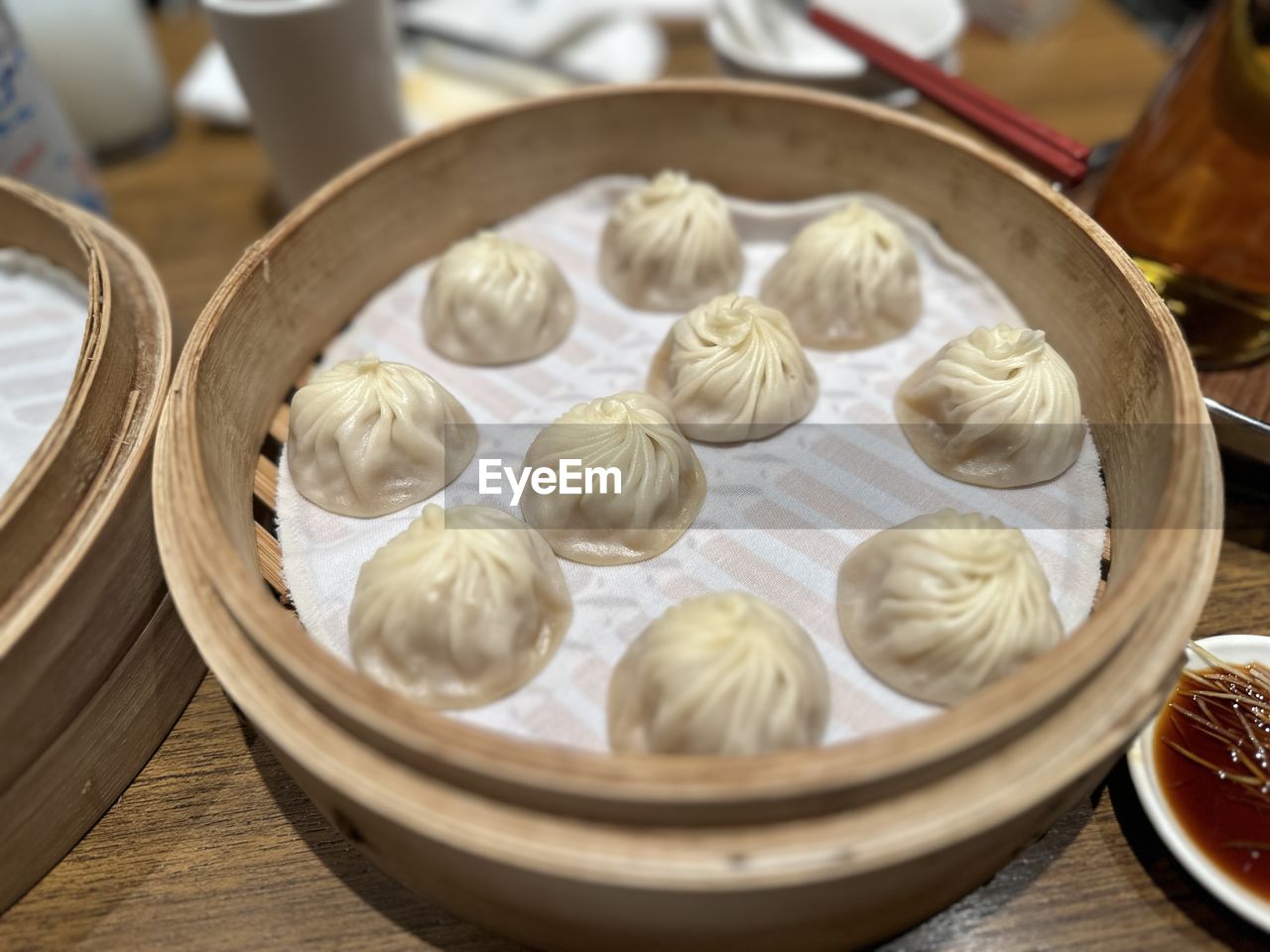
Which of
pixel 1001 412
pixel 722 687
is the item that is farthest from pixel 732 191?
pixel 722 687

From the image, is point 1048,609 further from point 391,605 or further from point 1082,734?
point 391,605

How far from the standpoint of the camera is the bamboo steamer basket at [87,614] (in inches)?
43.8

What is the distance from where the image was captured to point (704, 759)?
0.92 m

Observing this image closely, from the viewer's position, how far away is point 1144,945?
1161 millimetres

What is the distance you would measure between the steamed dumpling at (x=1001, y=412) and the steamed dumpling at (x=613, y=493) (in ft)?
1.53

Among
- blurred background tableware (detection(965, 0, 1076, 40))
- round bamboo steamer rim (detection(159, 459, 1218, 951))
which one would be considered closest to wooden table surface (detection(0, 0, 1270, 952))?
round bamboo steamer rim (detection(159, 459, 1218, 951))

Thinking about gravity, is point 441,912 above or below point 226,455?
below

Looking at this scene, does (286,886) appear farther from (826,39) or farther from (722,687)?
(826,39)

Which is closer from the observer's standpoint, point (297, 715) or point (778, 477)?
point (297, 715)

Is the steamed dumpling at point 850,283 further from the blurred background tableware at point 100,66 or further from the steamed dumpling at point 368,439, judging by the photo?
the blurred background tableware at point 100,66

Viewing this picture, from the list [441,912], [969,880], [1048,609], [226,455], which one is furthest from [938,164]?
[441,912]

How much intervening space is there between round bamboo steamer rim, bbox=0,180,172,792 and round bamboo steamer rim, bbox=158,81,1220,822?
127mm

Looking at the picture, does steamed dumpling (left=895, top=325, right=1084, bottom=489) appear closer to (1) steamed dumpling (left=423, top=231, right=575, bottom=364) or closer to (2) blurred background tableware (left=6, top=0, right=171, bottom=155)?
(1) steamed dumpling (left=423, top=231, right=575, bottom=364)

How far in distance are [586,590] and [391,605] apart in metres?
0.31
